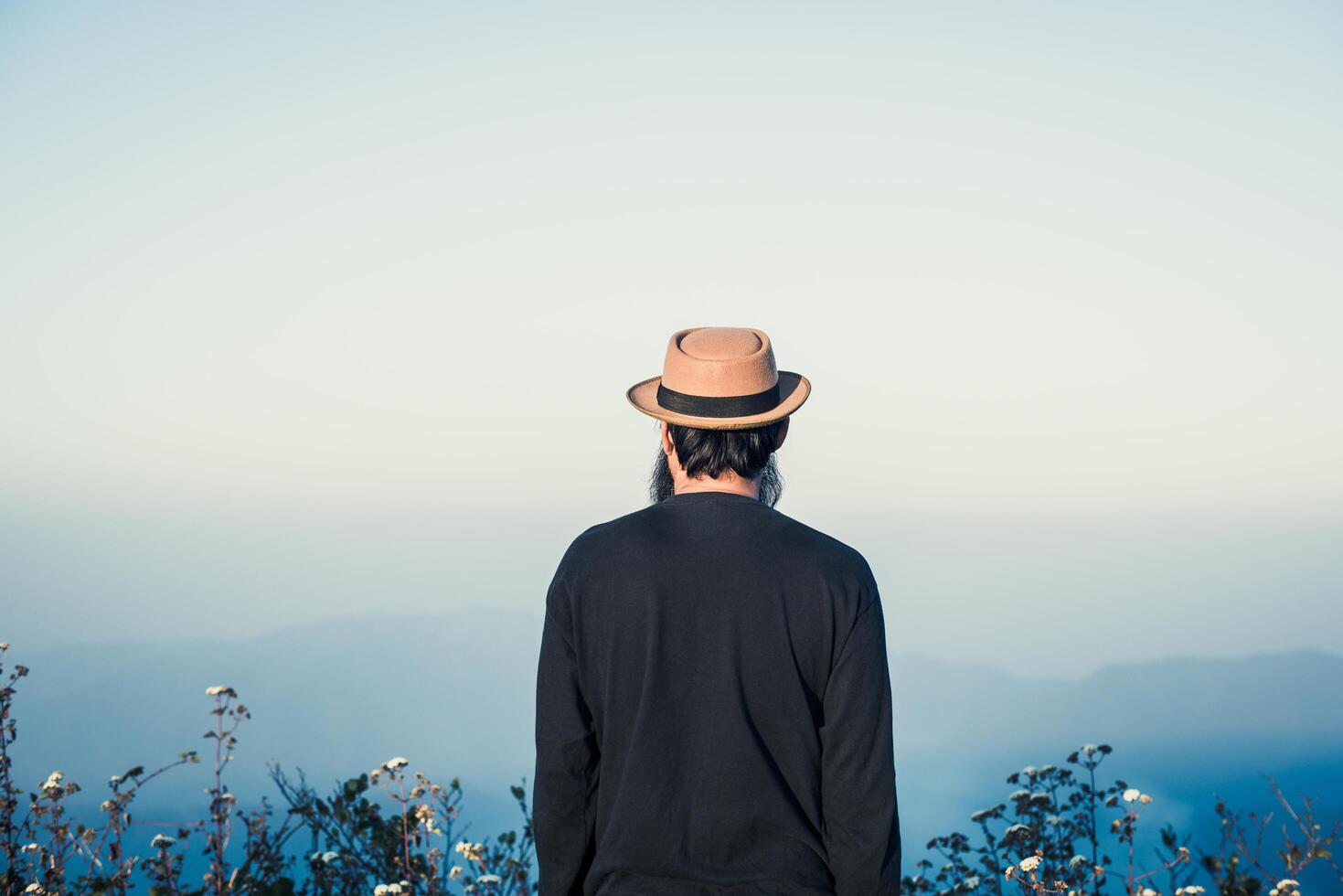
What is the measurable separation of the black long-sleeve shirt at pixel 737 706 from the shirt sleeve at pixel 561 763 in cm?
6

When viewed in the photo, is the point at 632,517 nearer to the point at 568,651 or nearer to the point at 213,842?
the point at 568,651

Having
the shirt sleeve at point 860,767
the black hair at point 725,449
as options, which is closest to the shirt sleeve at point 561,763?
the black hair at point 725,449

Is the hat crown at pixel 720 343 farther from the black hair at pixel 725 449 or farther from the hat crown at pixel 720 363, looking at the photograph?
the black hair at pixel 725 449

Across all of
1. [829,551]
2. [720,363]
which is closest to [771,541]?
[829,551]

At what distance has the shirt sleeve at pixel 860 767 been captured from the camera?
1969 mm

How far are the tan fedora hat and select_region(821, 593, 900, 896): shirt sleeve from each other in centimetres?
49

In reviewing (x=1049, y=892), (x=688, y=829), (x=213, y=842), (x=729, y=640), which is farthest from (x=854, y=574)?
(x=213, y=842)

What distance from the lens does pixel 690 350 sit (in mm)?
2285

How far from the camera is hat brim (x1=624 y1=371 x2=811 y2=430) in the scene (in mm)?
2129

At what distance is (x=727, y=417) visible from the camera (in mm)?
2137

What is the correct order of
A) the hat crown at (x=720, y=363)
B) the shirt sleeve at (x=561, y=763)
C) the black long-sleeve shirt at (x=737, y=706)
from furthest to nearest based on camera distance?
the hat crown at (x=720, y=363) → the shirt sleeve at (x=561, y=763) → the black long-sleeve shirt at (x=737, y=706)

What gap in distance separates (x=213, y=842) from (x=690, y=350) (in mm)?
2828

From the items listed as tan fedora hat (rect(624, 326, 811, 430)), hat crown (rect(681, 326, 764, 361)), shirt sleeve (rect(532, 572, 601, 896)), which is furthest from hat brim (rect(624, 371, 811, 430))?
shirt sleeve (rect(532, 572, 601, 896))

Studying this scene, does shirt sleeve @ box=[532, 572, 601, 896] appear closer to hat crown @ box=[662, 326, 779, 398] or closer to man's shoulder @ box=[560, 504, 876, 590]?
man's shoulder @ box=[560, 504, 876, 590]
